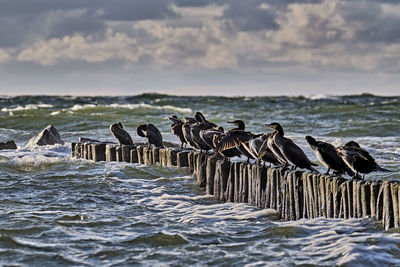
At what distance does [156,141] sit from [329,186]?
583 centimetres

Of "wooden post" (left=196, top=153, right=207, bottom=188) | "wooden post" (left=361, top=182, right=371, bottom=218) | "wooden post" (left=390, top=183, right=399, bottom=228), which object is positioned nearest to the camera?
"wooden post" (left=390, top=183, right=399, bottom=228)

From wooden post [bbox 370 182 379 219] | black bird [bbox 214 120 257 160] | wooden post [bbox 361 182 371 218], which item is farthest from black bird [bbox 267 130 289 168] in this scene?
wooden post [bbox 370 182 379 219]

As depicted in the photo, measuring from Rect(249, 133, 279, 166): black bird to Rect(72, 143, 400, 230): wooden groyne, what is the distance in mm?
193

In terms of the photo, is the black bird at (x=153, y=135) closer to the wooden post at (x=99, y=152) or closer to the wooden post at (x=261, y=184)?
the wooden post at (x=99, y=152)

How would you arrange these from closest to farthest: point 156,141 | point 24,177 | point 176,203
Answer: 1. point 176,203
2. point 24,177
3. point 156,141

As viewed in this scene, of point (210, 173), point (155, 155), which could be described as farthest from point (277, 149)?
point (155, 155)

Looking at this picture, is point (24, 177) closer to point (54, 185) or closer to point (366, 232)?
point (54, 185)

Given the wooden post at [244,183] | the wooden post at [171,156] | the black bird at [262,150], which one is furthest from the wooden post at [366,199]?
the wooden post at [171,156]

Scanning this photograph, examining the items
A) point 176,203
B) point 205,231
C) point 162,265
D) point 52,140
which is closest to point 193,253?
point 162,265

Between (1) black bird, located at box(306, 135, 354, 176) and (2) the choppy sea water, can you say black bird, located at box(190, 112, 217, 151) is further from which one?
(1) black bird, located at box(306, 135, 354, 176)

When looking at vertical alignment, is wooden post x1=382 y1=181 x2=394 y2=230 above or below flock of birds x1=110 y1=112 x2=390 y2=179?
below

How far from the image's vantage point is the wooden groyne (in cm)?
722

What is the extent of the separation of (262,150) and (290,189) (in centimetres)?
94

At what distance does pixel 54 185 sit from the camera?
1148 centimetres
